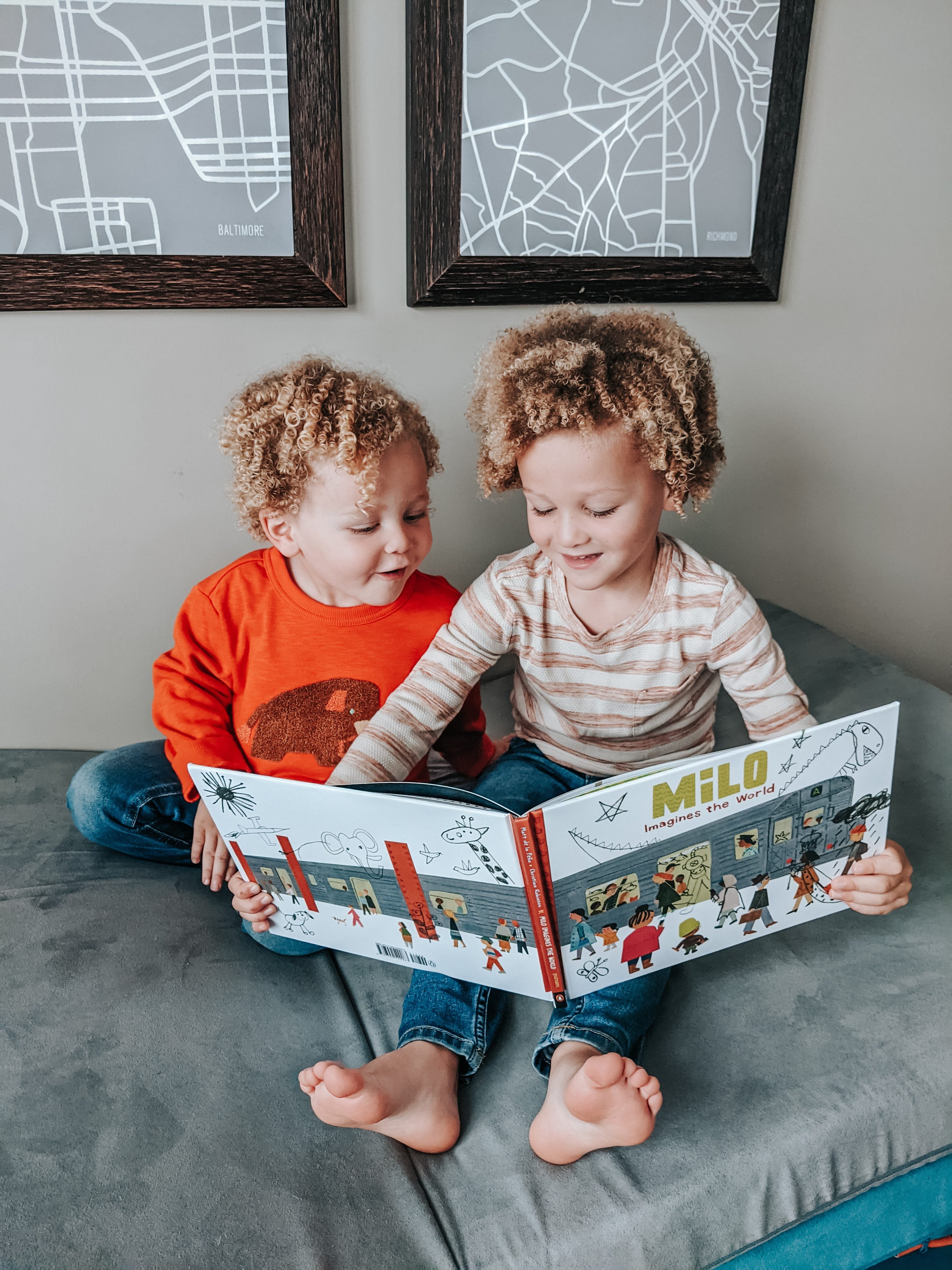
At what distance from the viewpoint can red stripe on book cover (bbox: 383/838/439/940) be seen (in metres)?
0.75

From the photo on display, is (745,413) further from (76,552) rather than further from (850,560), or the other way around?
(76,552)

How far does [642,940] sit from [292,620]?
55cm

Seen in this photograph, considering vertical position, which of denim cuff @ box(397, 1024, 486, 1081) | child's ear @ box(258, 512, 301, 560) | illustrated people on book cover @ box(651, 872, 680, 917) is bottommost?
denim cuff @ box(397, 1024, 486, 1081)

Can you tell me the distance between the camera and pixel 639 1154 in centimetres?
71

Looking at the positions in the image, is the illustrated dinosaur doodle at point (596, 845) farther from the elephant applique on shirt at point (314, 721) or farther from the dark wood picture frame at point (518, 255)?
the dark wood picture frame at point (518, 255)

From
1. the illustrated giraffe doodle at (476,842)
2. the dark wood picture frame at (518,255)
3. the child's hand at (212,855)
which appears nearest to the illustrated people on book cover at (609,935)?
the illustrated giraffe doodle at (476,842)

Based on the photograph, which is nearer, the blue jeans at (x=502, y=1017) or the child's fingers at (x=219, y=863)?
the blue jeans at (x=502, y=1017)

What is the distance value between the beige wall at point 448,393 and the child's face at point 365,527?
0.31 metres

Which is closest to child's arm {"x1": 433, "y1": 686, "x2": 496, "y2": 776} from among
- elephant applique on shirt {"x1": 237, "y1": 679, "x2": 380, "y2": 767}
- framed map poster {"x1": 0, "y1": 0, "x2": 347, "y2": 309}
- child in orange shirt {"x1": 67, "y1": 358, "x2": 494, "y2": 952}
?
child in orange shirt {"x1": 67, "y1": 358, "x2": 494, "y2": 952}

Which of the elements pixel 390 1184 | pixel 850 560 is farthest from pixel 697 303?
pixel 390 1184

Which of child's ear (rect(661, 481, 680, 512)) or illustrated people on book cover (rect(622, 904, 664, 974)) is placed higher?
child's ear (rect(661, 481, 680, 512))

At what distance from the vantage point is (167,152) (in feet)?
3.47

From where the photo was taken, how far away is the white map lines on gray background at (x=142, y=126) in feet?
3.32

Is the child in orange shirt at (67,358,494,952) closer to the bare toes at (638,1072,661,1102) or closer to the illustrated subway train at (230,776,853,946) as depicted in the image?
the illustrated subway train at (230,776,853,946)
